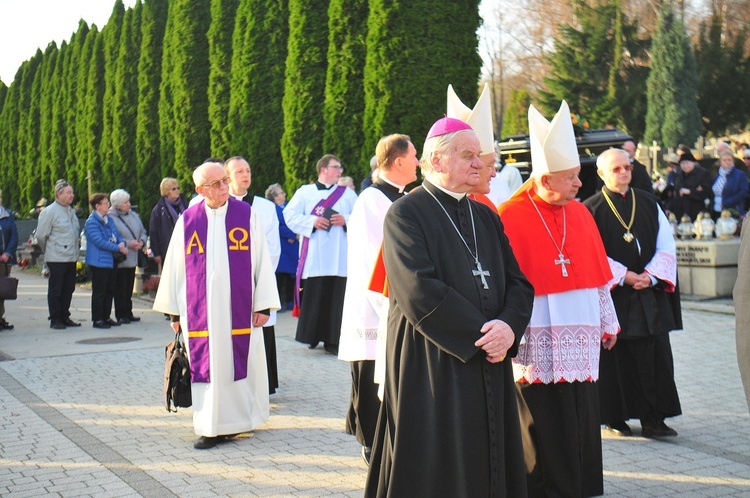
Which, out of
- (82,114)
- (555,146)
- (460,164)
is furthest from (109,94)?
(460,164)

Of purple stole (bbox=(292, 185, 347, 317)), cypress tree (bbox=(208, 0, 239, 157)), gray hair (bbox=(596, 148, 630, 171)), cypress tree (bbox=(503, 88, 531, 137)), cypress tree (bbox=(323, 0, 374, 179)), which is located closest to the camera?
gray hair (bbox=(596, 148, 630, 171))

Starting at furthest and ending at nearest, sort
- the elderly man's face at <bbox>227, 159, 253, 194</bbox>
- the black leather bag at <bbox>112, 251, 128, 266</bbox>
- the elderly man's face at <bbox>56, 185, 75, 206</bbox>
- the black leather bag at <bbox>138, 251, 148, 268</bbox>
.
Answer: the black leather bag at <bbox>138, 251, 148, 268</bbox>, the black leather bag at <bbox>112, 251, 128, 266</bbox>, the elderly man's face at <bbox>56, 185, 75, 206</bbox>, the elderly man's face at <bbox>227, 159, 253, 194</bbox>

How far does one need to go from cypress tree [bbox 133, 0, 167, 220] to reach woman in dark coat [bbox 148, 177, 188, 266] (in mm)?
13344

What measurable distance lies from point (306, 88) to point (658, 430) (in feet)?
38.6

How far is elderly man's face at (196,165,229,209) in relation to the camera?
253 inches

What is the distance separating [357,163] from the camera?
15805mm

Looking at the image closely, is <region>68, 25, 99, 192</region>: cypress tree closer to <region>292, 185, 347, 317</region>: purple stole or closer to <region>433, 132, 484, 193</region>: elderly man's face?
<region>292, 185, 347, 317</region>: purple stole

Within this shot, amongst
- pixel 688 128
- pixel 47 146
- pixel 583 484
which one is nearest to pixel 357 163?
→ pixel 583 484

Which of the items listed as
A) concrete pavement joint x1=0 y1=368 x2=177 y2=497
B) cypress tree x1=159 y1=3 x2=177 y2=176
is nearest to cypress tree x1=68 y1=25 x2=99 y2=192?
cypress tree x1=159 y1=3 x2=177 y2=176

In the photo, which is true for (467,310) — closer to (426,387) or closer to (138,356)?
(426,387)

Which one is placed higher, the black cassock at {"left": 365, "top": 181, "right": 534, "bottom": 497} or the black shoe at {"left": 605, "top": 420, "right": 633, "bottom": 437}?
the black cassock at {"left": 365, "top": 181, "right": 534, "bottom": 497}

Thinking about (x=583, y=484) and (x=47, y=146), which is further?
(x=47, y=146)

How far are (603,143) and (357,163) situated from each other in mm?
4182

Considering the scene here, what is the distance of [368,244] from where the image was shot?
5625 millimetres
